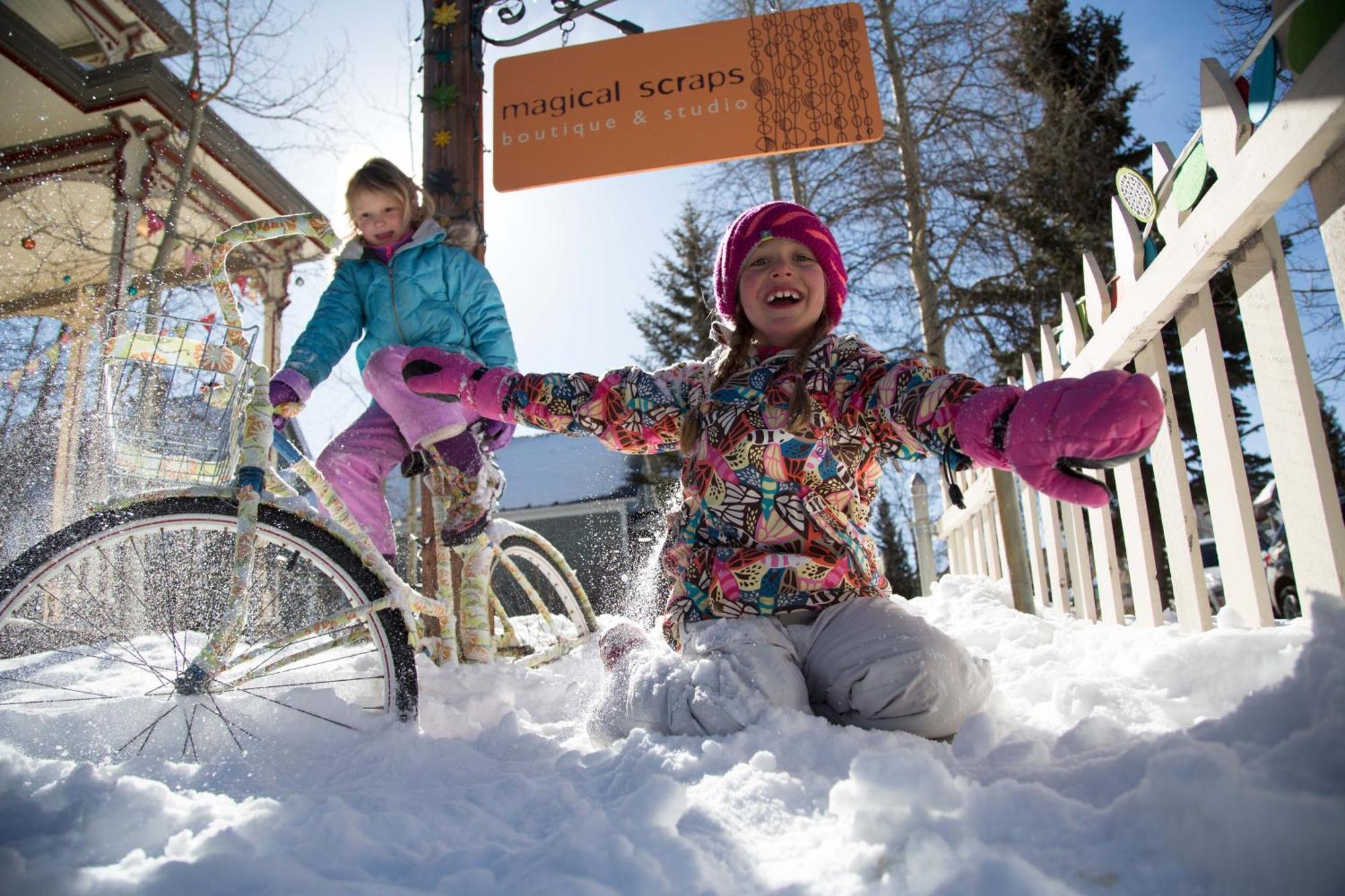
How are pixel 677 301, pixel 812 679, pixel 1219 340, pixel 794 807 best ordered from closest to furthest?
pixel 794 807
pixel 812 679
pixel 1219 340
pixel 677 301

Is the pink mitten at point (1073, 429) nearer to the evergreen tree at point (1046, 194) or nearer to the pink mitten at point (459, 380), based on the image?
the pink mitten at point (459, 380)

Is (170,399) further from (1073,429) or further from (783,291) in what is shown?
(1073,429)

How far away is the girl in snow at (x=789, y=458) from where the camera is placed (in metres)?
1.30

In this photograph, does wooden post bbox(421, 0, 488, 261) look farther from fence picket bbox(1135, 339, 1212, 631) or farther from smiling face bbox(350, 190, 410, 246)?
fence picket bbox(1135, 339, 1212, 631)

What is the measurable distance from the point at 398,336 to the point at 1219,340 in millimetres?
2214

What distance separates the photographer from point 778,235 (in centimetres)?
192

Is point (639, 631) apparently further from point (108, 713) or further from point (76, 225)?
point (76, 225)

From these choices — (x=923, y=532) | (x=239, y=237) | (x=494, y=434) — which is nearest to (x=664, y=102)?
(x=494, y=434)

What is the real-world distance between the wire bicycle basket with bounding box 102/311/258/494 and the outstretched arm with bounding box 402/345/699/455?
0.43 meters

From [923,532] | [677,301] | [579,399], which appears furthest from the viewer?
[677,301]

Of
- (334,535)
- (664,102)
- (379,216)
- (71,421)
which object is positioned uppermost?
(664,102)

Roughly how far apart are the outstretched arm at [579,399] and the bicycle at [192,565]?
43cm

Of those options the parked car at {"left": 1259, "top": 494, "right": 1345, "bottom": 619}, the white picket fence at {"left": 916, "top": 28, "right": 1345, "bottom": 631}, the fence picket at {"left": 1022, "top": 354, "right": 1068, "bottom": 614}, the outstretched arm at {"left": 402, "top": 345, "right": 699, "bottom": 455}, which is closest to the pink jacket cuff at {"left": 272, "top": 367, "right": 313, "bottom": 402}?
the outstretched arm at {"left": 402, "top": 345, "right": 699, "bottom": 455}

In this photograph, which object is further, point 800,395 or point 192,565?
point 192,565
